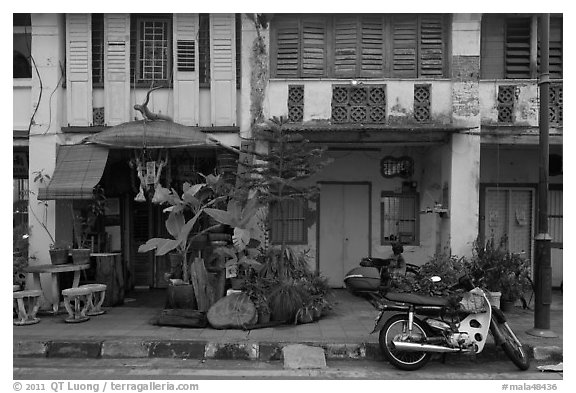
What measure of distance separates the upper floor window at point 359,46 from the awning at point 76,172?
11.6 feet

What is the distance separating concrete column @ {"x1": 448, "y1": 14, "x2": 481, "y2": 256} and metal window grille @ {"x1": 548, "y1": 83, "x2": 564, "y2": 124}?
4.43 ft

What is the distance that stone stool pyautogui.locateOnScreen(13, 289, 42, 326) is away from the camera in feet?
24.1

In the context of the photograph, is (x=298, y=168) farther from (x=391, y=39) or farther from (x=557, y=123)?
(x=557, y=123)

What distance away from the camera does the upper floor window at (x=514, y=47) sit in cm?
864

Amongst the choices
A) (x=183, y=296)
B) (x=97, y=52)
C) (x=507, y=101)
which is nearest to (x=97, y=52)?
(x=97, y=52)

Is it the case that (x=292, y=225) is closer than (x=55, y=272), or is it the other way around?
(x=55, y=272)

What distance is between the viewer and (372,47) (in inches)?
335

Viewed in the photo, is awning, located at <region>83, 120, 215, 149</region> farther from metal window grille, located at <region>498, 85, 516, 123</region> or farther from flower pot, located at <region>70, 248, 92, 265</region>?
metal window grille, located at <region>498, 85, 516, 123</region>

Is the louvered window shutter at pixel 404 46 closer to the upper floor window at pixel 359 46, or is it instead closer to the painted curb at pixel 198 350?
the upper floor window at pixel 359 46

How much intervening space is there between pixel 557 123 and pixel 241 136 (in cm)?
573

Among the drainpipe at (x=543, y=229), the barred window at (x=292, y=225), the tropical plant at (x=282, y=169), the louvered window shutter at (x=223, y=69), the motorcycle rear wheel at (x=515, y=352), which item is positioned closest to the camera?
the motorcycle rear wheel at (x=515, y=352)

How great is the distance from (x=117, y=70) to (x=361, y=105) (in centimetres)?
448

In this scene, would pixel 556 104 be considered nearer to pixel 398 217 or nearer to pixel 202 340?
pixel 398 217

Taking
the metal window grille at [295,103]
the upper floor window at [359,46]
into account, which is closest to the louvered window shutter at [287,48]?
the upper floor window at [359,46]
